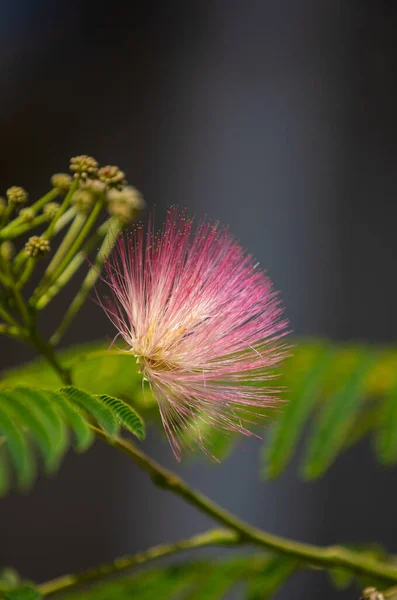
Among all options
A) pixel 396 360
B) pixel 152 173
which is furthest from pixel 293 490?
pixel 396 360

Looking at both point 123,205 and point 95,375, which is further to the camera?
point 95,375

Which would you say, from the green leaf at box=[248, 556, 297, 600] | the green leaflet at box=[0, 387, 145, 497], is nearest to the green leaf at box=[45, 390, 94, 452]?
the green leaflet at box=[0, 387, 145, 497]

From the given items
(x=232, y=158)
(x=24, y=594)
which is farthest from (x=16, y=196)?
(x=232, y=158)

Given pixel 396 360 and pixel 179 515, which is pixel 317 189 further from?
pixel 396 360

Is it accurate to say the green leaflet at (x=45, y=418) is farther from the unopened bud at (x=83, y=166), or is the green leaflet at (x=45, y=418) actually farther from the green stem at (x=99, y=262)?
the unopened bud at (x=83, y=166)

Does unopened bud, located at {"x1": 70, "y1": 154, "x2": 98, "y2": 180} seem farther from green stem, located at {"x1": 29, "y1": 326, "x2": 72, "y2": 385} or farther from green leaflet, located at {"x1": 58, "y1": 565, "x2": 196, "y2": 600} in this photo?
green leaflet, located at {"x1": 58, "y1": 565, "x2": 196, "y2": 600}

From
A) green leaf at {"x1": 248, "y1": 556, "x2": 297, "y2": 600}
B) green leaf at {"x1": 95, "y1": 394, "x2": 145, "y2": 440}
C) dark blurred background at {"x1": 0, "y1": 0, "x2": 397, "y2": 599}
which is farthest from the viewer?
dark blurred background at {"x1": 0, "y1": 0, "x2": 397, "y2": 599}

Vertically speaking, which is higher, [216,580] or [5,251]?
[5,251]

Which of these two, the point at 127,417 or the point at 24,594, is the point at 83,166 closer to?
the point at 127,417
